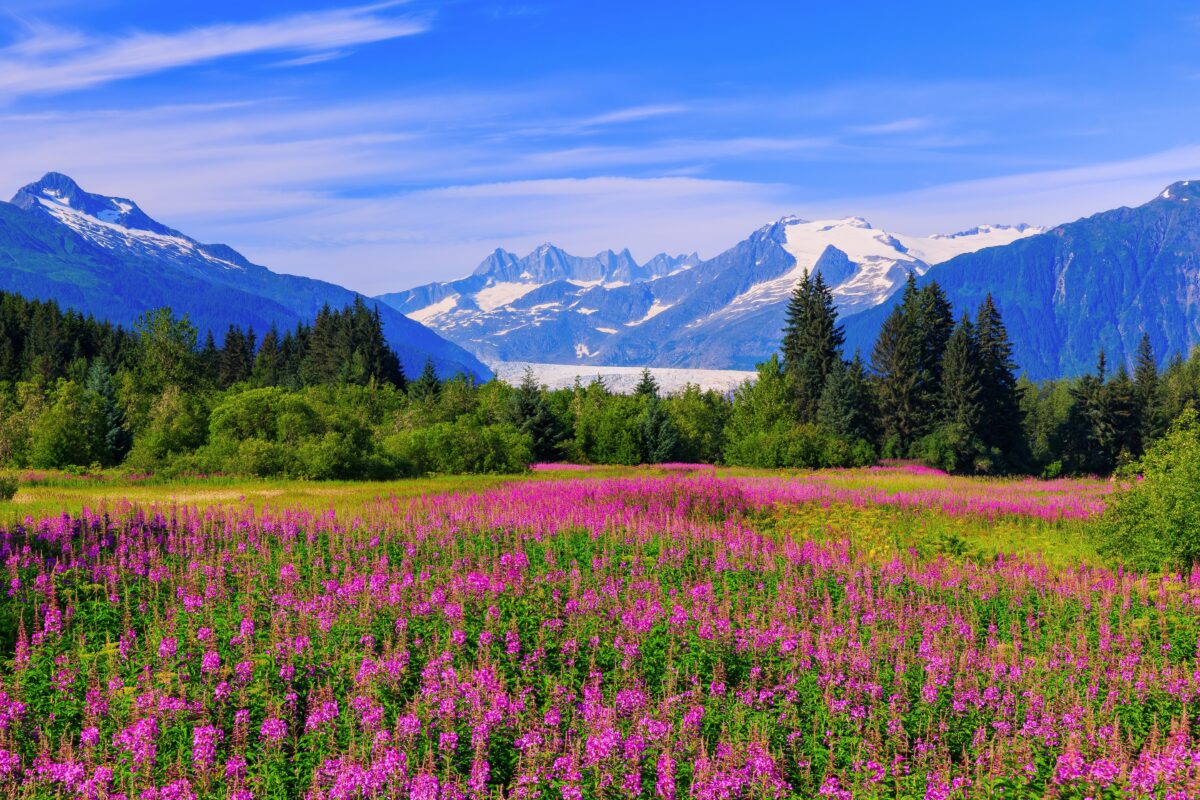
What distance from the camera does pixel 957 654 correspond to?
1007cm

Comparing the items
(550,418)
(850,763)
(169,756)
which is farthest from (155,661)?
(550,418)

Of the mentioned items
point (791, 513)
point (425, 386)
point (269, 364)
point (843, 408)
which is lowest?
point (791, 513)

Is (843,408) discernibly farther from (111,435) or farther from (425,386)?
(111,435)

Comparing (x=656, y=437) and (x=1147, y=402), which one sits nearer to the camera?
(x=656, y=437)

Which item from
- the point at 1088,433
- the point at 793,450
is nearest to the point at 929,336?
the point at 1088,433

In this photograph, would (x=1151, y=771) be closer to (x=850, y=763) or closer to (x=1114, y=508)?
(x=850, y=763)

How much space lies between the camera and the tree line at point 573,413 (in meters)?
41.0

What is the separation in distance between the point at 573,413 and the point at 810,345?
26091 millimetres

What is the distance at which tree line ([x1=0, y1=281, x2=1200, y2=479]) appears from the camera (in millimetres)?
40969

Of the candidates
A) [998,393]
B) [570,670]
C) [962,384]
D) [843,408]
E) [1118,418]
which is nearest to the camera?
[570,670]

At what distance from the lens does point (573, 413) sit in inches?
2469

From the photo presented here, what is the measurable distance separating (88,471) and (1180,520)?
4141cm

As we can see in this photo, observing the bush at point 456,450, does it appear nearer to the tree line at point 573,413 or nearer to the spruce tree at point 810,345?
the tree line at point 573,413

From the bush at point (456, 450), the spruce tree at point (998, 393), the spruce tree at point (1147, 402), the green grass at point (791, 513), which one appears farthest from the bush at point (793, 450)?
the spruce tree at point (1147, 402)
